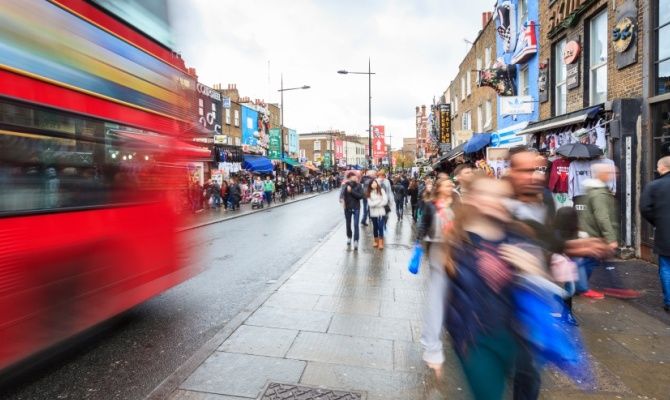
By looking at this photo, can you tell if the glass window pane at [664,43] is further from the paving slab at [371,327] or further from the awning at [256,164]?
the awning at [256,164]

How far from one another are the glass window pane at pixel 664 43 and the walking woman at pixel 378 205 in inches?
237

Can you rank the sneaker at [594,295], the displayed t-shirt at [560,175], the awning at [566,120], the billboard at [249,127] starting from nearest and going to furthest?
the sneaker at [594,295] < the awning at [566,120] < the displayed t-shirt at [560,175] < the billboard at [249,127]

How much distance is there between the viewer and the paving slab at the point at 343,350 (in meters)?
4.30

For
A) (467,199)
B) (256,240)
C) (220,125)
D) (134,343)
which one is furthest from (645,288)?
(220,125)

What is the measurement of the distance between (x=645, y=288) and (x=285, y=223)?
12409mm

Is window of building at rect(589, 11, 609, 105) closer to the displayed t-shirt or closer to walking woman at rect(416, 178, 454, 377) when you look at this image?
the displayed t-shirt

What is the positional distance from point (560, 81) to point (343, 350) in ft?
38.2

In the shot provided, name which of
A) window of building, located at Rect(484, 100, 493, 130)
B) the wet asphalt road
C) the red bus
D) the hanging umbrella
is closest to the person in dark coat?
the hanging umbrella

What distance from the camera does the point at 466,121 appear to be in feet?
87.5

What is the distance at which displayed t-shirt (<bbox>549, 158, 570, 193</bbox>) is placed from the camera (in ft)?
33.2

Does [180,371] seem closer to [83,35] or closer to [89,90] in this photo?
[89,90]

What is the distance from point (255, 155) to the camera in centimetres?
3859

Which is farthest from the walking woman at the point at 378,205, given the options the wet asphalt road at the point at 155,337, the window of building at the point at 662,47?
the window of building at the point at 662,47

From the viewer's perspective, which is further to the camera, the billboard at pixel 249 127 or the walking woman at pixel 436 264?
the billboard at pixel 249 127
